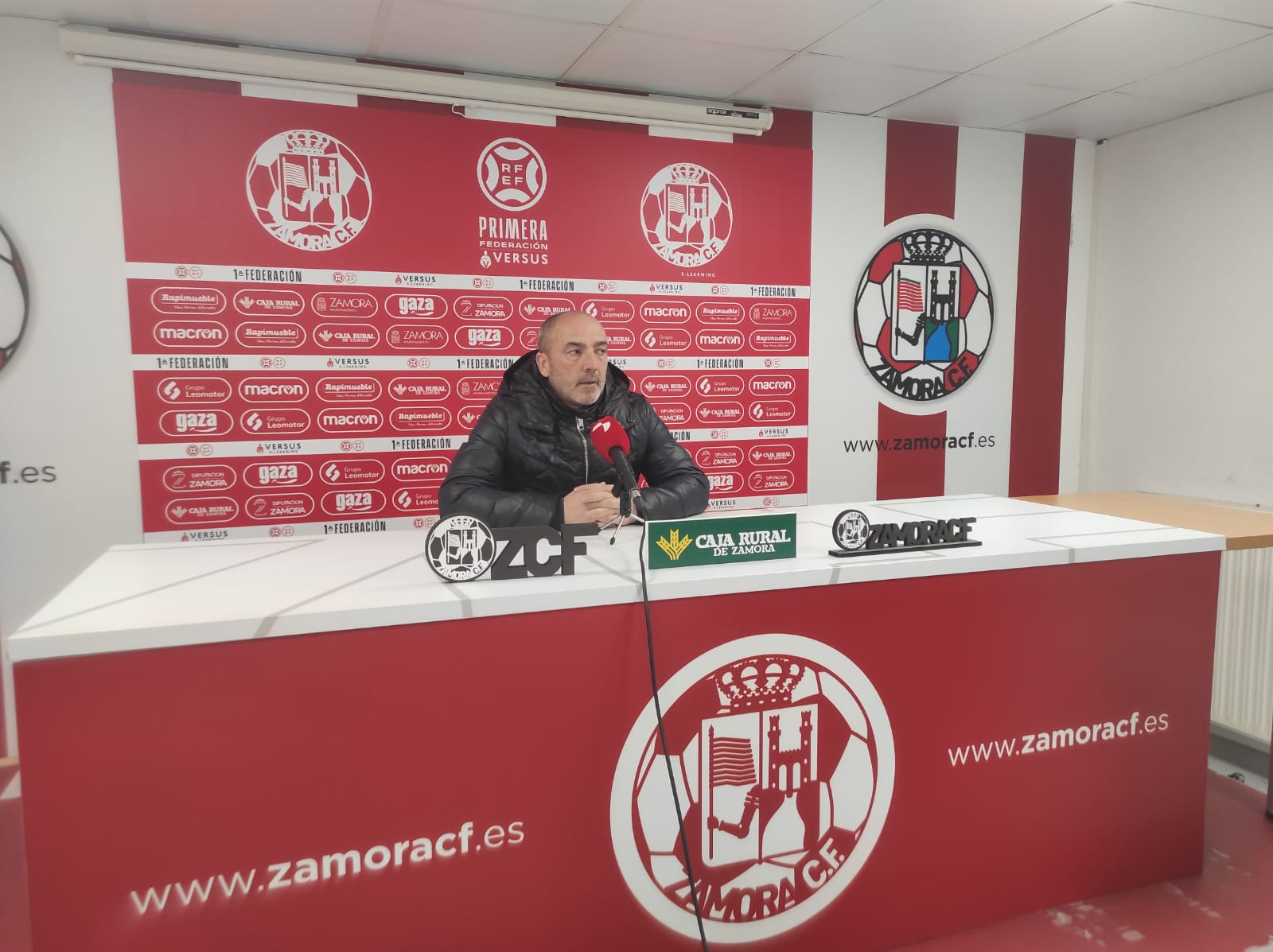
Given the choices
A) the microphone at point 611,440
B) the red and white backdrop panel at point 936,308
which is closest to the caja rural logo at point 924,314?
the red and white backdrop panel at point 936,308

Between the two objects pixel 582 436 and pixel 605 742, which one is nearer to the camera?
pixel 605 742

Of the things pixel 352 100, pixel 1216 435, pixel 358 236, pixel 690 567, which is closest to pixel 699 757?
pixel 690 567

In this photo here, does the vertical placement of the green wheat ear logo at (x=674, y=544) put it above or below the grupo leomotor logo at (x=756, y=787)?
above

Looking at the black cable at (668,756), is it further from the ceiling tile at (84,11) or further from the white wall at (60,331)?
the ceiling tile at (84,11)

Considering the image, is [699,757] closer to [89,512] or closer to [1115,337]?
[89,512]

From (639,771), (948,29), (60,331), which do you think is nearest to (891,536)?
(639,771)

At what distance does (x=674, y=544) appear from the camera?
1.56 m

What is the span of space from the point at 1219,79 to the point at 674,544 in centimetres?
307

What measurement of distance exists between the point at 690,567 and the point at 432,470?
5.91ft

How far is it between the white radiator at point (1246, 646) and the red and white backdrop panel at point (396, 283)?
1887 millimetres

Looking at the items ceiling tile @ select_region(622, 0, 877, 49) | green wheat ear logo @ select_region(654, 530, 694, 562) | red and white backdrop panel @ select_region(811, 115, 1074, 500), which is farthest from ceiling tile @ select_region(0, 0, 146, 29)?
red and white backdrop panel @ select_region(811, 115, 1074, 500)

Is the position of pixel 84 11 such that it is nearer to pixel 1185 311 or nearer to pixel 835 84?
pixel 835 84

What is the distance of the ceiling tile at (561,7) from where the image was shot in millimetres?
2410

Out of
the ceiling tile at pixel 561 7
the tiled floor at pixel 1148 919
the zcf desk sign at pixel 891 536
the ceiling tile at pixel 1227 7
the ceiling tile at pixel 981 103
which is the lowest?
the tiled floor at pixel 1148 919
